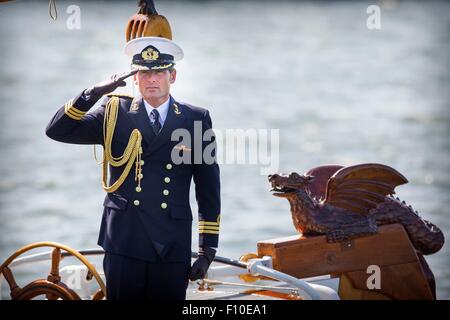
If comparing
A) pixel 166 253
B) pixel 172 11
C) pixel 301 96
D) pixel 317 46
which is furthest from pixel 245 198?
pixel 172 11

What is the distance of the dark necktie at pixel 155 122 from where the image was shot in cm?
752

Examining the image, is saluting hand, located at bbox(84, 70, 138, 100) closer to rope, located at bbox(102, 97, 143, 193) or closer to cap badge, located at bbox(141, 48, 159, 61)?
cap badge, located at bbox(141, 48, 159, 61)

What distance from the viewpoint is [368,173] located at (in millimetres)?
8711

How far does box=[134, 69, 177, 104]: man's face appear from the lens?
742 cm

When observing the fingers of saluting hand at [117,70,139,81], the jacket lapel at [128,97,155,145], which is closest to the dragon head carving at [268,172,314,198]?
the jacket lapel at [128,97,155,145]

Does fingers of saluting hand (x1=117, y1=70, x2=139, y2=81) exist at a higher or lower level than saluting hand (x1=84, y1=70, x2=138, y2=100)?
higher

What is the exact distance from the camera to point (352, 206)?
8664 mm

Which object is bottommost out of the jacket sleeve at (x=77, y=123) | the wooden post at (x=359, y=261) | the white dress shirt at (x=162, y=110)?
the wooden post at (x=359, y=261)

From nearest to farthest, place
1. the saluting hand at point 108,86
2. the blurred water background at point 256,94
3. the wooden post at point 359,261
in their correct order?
the saluting hand at point 108,86
the wooden post at point 359,261
the blurred water background at point 256,94

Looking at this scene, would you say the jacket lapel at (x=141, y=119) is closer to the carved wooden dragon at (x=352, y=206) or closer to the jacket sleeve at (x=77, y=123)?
the jacket sleeve at (x=77, y=123)

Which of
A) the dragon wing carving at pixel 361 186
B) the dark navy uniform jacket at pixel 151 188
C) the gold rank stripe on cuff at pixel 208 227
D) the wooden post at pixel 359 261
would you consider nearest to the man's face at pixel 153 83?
the dark navy uniform jacket at pixel 151 188

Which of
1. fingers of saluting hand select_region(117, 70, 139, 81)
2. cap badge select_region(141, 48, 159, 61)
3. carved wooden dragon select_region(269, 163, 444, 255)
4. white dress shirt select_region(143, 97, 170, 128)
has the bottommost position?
carved wooden dragon select_region(269, 163, 444, 255)

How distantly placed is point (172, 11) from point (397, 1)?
22.8ft

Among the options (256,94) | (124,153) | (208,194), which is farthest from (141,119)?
(256,94)
